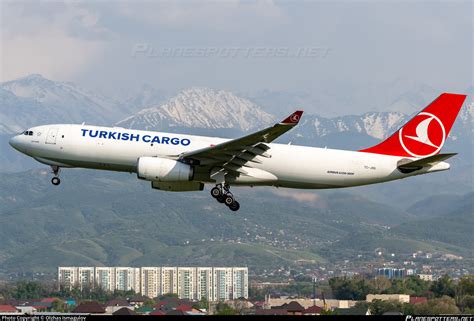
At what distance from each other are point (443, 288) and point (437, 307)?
19.8 m

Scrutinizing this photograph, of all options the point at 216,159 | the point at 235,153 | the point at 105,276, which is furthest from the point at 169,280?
the point at 235,153

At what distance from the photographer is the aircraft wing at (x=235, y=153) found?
172 feet

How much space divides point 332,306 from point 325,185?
1744 inches

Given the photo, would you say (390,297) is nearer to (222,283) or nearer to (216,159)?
(216,159)

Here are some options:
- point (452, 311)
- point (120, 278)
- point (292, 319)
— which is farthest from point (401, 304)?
point (120, 278)

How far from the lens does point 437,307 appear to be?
80.3 metres

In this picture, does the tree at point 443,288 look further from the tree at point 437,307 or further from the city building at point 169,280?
the city building at point 169,280

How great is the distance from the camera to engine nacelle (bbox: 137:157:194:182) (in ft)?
175

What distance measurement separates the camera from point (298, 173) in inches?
2180

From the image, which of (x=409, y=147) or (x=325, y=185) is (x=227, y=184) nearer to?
(x=325, y=185)

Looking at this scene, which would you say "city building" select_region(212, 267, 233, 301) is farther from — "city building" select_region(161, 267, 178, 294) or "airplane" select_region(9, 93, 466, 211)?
"airplane" select_region(9, 93, 466, 211)

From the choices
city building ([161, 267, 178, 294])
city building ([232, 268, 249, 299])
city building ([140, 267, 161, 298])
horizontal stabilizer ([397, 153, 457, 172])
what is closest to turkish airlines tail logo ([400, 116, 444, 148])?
horizontal stabilizer ([397, 153, 457, 172])

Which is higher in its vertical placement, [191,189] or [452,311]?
[191,189]

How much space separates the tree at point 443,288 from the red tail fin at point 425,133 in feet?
128
